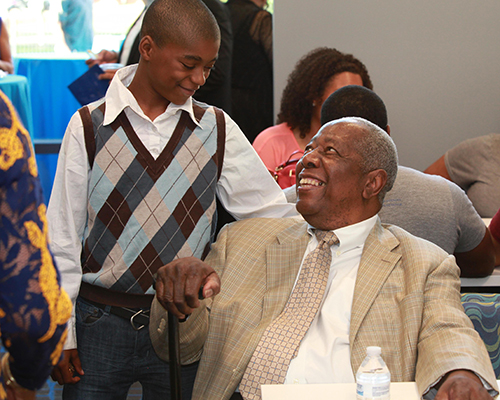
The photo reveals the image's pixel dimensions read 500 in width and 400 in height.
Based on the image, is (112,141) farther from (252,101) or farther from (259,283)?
(252,101)

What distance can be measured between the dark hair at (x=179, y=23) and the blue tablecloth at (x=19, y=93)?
267 cm

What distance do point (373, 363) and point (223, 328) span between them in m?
0.59

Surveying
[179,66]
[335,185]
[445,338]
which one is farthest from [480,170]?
[179,66]

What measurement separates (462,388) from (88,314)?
105cm

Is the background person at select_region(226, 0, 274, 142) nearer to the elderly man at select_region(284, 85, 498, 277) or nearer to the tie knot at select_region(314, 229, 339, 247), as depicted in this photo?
the elderly man at select_region(284, 85, 498, 277)

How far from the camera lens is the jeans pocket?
176 cm

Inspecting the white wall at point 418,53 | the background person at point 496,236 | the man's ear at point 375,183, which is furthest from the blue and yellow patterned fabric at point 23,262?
the white wall at point 418,53

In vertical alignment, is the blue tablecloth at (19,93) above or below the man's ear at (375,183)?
below

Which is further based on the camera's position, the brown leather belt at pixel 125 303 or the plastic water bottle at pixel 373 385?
the brown leather belt at pixel 125 303

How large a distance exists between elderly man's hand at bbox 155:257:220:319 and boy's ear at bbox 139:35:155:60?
2.11 ft

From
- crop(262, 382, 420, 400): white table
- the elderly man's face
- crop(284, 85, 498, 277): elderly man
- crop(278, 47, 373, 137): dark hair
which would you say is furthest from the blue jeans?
crop(278, 47, 373, 137): dark hair

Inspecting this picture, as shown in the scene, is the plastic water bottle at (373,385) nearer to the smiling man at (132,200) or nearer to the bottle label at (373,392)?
the bottle label at (373,392)

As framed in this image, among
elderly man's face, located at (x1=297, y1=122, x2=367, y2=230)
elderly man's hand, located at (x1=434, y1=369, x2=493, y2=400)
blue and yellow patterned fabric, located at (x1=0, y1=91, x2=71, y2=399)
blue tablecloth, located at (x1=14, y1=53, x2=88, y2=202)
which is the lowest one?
blue tablecloth, located at (x1=14, y1=53, x2=88, y2=202)

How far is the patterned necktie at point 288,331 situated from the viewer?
66.3 inches
